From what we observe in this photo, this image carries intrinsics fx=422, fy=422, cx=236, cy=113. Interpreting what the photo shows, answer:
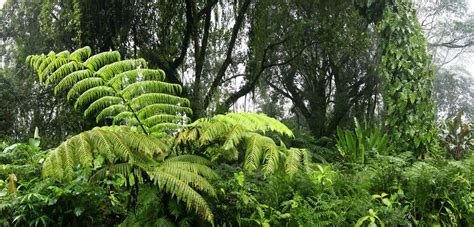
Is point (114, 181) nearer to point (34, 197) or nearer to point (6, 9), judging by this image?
point (34, 197)

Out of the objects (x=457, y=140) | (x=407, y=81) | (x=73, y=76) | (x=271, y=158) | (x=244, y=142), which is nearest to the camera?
(x=271, y=158)

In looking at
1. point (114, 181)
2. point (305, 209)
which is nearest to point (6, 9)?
point (114, 181)

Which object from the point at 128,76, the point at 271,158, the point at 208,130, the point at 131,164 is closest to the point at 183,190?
the point at 131,164

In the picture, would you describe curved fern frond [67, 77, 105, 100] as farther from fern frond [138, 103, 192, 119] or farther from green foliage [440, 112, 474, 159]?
green foliage [440, 112, 474, 159]

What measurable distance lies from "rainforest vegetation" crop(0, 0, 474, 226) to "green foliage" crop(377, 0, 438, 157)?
0.02 m

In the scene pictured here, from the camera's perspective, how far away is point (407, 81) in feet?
18.2

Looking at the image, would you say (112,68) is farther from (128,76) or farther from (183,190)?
(183,190)

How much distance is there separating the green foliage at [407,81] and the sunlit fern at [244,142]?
2.99m

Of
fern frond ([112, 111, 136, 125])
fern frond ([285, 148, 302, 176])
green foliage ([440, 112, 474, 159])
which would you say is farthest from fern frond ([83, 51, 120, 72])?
green foliage ([440, 112, 474, 159])

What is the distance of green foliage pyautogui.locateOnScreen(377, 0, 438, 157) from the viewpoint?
213 inches

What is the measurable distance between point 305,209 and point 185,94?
5808 millimetres

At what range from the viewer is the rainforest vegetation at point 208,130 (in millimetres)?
2578

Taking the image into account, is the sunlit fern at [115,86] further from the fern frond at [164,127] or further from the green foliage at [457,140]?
the green foliage at [457,140]

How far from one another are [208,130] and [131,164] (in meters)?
0.57
